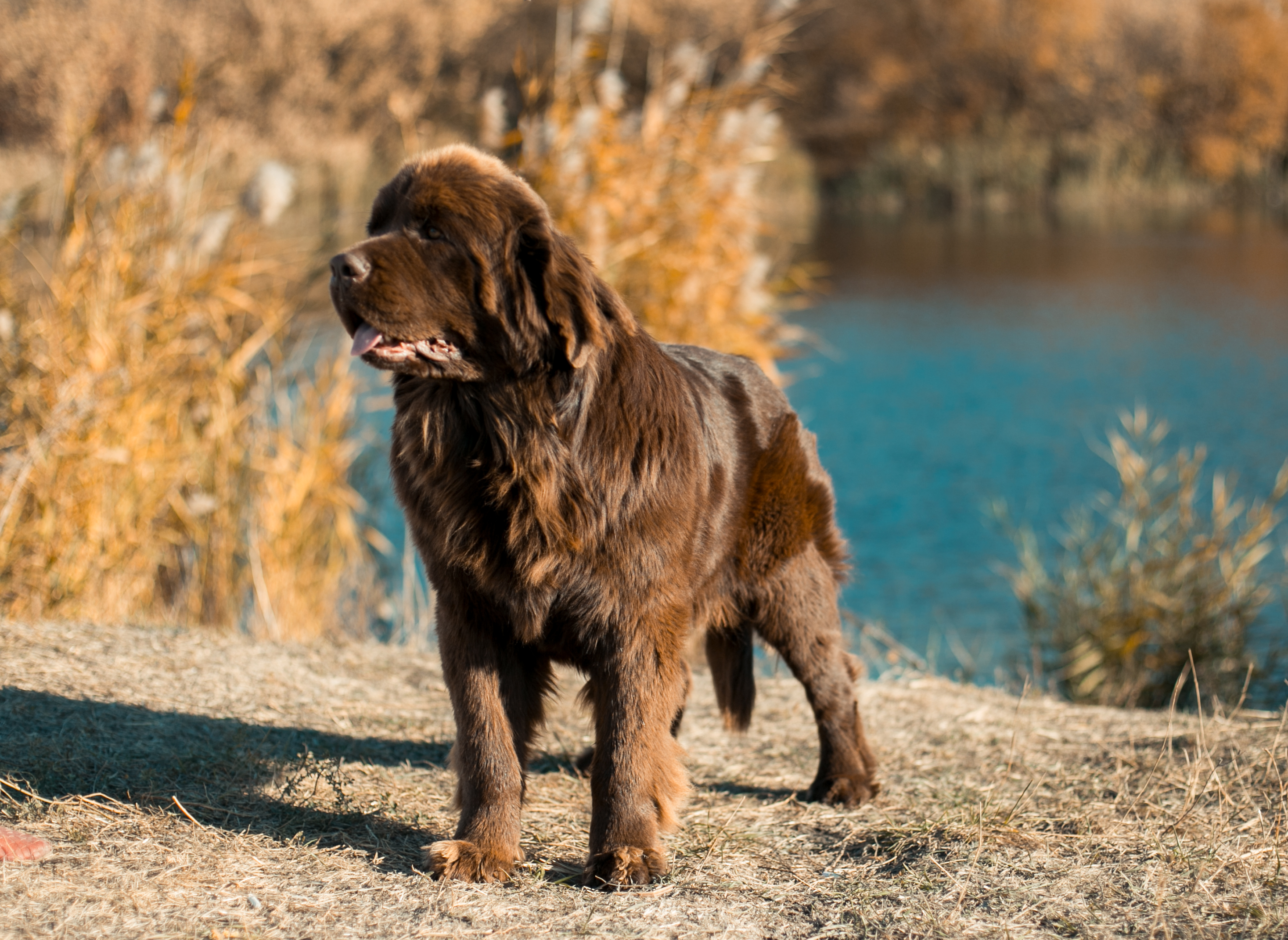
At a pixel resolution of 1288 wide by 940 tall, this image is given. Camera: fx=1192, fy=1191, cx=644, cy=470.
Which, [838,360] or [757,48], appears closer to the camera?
[757,48]

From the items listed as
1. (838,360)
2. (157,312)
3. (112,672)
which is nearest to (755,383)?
(112,672)

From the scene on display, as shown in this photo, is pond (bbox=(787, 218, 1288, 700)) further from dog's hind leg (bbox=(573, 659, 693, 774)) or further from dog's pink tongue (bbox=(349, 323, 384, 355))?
dog's pink tongue (bbox=(349, 323, 384, 355))

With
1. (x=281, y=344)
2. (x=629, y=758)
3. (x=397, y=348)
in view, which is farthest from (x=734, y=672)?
(x=281, y=344)

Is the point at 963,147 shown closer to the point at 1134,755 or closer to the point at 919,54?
the point at 919,54

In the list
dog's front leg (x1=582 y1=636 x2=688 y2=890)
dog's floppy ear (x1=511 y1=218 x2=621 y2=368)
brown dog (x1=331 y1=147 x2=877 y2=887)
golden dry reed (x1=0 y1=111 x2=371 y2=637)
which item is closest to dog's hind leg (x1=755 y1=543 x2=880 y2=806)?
brown dog (x1=331 y1=147 x2=877 y2=887)

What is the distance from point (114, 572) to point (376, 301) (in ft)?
11.9

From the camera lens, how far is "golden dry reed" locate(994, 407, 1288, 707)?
6.25m

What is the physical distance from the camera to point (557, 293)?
2791 millimetres

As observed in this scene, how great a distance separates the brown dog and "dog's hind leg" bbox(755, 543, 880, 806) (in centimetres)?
48

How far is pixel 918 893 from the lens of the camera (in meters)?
2.86

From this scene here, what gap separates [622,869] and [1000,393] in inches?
450

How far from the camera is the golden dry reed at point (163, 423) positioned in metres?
5.33

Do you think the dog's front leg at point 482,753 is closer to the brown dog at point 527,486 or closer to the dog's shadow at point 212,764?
A: the brown dog at point 527,486

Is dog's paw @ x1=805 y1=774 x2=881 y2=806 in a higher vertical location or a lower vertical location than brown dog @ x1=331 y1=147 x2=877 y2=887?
lower
